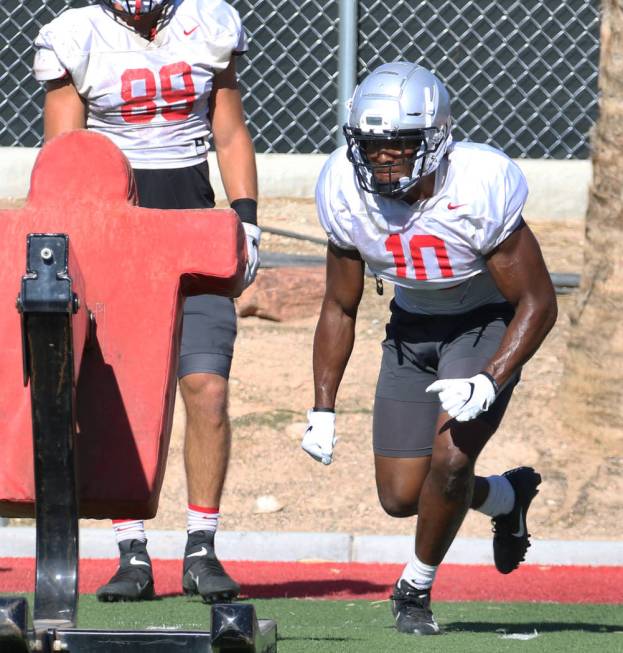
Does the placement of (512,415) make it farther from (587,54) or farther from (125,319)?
(125,319)

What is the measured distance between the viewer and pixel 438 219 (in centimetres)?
501

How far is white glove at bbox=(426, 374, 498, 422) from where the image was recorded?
4.79 m

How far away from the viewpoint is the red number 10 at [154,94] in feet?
19.1

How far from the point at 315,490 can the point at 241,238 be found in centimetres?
416

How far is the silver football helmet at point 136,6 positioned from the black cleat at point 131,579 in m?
1.99

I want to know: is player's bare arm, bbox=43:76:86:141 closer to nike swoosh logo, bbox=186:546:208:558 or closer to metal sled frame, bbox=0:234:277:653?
nike swoosh logo, bbox=186:546:208:558

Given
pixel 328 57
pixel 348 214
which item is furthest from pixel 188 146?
pixel 328 57

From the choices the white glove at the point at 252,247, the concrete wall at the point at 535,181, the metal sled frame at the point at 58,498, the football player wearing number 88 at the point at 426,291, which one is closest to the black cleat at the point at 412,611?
the football player wearing number 88 at the point at 426,291

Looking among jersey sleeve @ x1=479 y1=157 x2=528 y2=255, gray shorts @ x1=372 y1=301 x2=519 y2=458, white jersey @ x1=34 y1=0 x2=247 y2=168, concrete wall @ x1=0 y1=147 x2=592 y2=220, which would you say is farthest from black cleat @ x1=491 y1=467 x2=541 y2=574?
concrete wall @ x1=0 y1=147 x2=592 y2=220

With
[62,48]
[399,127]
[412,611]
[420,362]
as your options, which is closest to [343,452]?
[420,362]

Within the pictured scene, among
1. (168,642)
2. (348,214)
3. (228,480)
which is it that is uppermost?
(348,214)

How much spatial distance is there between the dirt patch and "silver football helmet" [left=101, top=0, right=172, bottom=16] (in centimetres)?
272

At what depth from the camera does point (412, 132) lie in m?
4.87

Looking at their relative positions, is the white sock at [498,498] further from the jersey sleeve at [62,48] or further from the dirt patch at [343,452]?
the jersey sleeve at [62,48]
